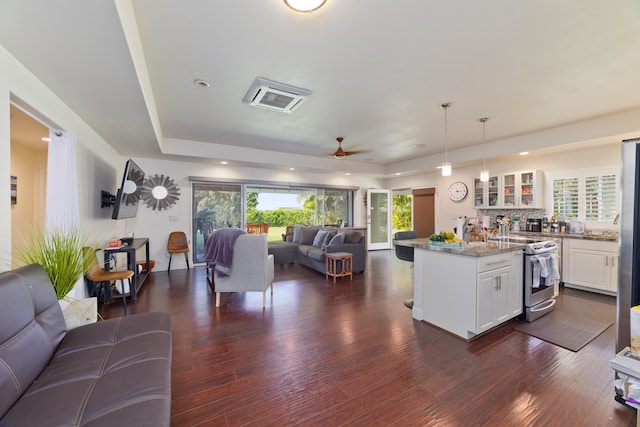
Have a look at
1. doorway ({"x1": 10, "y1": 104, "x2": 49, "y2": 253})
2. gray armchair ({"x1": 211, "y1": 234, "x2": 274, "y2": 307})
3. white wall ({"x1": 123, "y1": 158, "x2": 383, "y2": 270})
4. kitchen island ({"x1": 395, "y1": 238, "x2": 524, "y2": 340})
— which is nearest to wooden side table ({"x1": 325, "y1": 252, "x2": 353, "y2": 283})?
gray armchair ({"x1": 211, "y1": 234, "x2": 274, "y2": 307})

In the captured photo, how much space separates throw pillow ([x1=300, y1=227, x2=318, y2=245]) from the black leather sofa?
4.42 m

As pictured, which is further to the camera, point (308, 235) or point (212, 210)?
point (308, 235)

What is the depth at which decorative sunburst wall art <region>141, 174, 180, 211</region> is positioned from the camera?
17.3 feet

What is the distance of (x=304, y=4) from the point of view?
1.61m

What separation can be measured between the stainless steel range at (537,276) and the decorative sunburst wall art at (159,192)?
605 centimetres

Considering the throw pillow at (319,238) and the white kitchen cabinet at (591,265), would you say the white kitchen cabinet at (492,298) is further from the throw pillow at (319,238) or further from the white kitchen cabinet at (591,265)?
the throw pillow at (319,238)

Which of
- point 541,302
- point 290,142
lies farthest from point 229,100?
point 541,302

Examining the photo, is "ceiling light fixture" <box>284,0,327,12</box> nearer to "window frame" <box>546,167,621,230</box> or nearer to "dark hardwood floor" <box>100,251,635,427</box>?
"dark hardwood floor" <box>100,251,635,427</box>

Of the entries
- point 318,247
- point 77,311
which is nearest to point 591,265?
point 318,247

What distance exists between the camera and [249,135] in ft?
15.1

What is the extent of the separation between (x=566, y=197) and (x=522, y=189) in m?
0.64

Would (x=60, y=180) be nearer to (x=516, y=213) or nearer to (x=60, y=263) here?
(x=60, y=263)

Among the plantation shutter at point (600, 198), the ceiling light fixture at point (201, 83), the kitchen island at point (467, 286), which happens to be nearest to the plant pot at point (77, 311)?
the ceiling light fixture at point (201, 83)

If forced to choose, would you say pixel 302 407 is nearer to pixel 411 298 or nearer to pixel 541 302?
pixel 411 298
